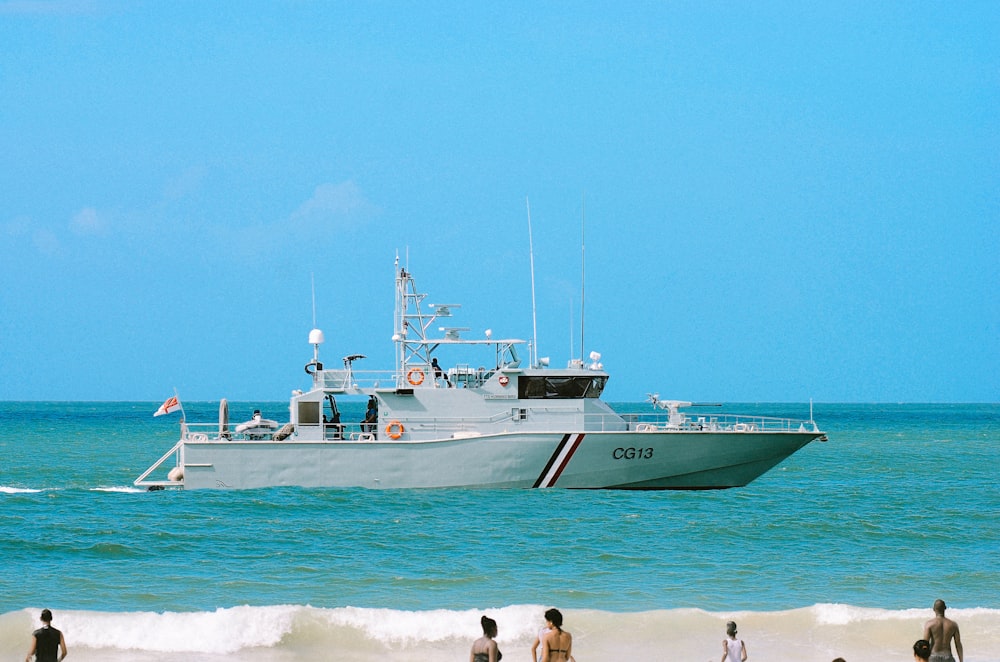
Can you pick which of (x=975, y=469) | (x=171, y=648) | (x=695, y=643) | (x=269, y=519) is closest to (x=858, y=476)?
(x=975, y=469)

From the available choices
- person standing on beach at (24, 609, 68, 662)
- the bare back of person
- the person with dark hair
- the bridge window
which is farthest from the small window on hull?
the bare back of person

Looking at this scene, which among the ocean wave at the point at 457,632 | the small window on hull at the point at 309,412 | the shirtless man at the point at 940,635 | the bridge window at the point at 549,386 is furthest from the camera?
the small window on hull at the point at 309,412

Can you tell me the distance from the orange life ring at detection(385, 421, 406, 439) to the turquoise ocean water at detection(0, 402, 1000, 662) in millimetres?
1494

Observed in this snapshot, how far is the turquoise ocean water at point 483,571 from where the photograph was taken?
54.7 ft

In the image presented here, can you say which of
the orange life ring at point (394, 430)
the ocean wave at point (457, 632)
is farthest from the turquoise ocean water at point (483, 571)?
the orange life ring at point (394, 430)

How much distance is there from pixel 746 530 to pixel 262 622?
453 inches

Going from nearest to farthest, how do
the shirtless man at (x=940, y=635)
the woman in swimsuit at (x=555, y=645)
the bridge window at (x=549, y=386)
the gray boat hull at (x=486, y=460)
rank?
1. the woman in swimsuit at (x=555, y=645)
2. the shirtless man at (x=940, y=635)
3. the gray boat hull at (x=486, y=460)
4. the bridge window at (x=549, y=386)

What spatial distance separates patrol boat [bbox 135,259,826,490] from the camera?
85.5 feet

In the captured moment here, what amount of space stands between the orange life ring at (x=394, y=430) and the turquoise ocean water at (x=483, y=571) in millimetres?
1494

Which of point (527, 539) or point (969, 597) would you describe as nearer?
point (969, 597)

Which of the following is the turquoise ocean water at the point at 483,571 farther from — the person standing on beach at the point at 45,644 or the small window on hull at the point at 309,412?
the person standing on beach at the point at 45,644

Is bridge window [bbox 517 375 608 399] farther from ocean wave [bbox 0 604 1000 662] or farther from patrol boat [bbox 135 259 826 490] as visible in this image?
ocean wave [bbox 0 604 1000 662]

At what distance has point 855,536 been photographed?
81.3ft

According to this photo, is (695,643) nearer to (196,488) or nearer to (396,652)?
(396,652)
